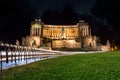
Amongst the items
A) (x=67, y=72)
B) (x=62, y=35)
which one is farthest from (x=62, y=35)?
(x=67, y=72)

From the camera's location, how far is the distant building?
17050 cm

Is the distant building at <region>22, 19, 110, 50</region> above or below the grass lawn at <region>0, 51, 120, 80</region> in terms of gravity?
above

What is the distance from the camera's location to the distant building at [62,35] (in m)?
170

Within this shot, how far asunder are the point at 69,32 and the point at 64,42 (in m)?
12.8

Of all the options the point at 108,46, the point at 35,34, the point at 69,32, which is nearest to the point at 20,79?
the point at 108,46

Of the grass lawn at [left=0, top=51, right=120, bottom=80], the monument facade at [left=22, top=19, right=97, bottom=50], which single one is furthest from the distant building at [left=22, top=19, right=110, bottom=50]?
the grass lawn at [left=0, top=51, right=120, bottom=80]

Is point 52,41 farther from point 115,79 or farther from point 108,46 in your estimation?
point 115,79

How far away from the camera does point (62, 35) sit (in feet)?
622

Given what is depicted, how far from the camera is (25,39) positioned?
166 meters

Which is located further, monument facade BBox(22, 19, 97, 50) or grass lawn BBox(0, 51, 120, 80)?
monument facade BBox(22, 19, 97, 50)

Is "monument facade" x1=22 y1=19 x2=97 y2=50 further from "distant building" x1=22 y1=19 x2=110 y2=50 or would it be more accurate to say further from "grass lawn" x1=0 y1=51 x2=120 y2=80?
"grass lawn" x1=0 y1=51 x2=120 y2=80

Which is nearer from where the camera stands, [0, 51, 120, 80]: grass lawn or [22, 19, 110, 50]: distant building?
[0, 51, 120, 80]: grass lawn

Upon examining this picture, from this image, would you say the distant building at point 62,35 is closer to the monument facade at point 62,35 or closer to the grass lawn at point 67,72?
the monument facade at point 62,35

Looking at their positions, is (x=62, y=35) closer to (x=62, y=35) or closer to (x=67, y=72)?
(x=62, y=35)
